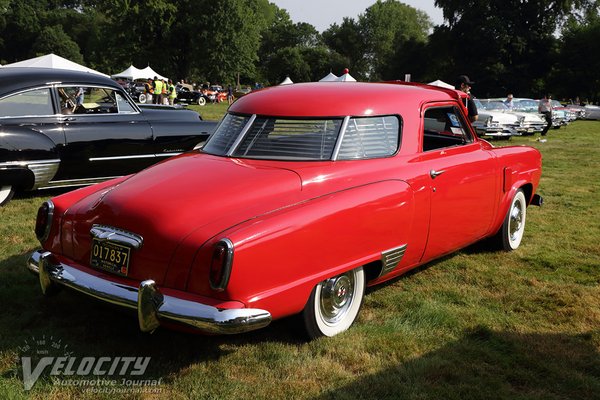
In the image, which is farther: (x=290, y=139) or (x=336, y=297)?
(x=290, y=139)

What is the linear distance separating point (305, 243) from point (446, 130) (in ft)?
8.17

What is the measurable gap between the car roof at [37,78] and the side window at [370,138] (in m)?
4.61

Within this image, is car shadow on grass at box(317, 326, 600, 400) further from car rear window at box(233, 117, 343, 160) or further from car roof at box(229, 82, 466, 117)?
car roof at box(229, 82, 466, 117)

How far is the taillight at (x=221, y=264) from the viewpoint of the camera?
9.46ft

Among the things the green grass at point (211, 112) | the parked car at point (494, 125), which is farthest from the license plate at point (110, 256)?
the green grass at point (211, 112)

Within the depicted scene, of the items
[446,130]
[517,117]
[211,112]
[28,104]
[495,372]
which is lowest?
[495,372]

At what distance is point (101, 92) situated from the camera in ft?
25.1

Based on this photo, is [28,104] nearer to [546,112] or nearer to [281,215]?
[281,215]

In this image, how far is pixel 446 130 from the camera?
515 centimetres

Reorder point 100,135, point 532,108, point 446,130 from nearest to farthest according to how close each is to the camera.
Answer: point 446,130 < point 100,135 < point 532,108

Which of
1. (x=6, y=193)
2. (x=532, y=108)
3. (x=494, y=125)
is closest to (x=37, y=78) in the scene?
(x=6, y=193)

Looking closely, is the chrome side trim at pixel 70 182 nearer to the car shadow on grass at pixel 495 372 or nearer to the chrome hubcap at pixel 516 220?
the chrome hubcap at pixel 516 220

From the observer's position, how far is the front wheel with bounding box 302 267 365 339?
3.43 m

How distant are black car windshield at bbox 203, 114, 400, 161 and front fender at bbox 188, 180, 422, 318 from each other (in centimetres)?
35
